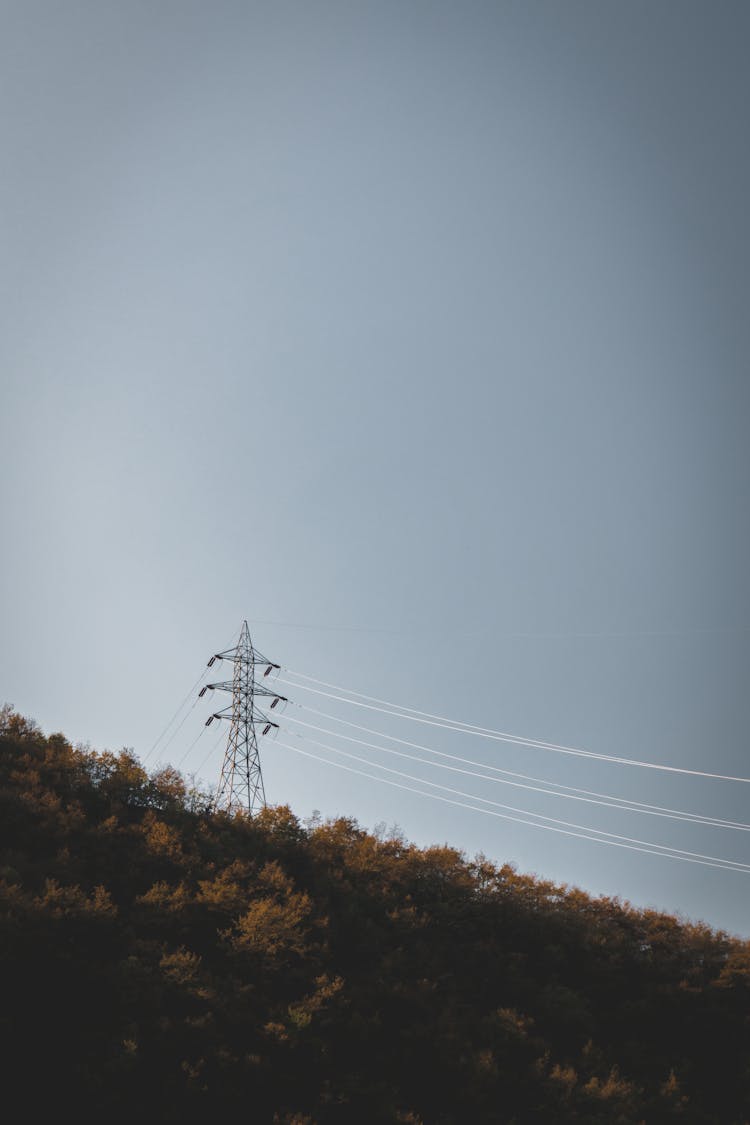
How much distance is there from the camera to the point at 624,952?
19609 millimetres

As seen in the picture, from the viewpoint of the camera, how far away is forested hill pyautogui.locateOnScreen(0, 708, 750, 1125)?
11.9m

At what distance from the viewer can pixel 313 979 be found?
14703 mm

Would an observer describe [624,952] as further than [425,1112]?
Yes

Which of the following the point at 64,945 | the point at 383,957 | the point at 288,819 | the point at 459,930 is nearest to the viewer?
the point at 64,945

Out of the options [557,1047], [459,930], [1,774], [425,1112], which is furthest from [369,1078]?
[1,774]

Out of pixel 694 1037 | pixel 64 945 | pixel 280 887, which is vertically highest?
pixel 694 1037

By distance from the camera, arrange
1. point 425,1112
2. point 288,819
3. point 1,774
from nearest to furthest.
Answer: point 425,1112 < point 1,774 < point 288,819

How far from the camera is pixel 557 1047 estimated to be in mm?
15148

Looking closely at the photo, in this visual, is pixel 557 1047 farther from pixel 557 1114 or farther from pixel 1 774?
pixel 1 774

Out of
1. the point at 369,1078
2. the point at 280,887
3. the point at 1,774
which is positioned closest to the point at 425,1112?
the point at 369,1078

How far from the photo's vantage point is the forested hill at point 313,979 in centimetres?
1190

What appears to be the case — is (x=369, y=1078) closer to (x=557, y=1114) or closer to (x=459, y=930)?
(x=557, y=1114)

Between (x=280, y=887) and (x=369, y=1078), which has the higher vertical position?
(x=280, y=887)

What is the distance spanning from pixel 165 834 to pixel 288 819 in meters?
4.38
